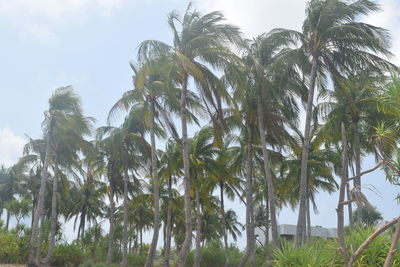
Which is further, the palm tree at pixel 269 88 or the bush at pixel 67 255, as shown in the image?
the bush at pixel 67 255

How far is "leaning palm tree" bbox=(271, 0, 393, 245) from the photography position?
2075 centimetres

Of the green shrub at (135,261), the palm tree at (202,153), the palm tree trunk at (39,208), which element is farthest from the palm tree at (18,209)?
the palm tree at (202,153)

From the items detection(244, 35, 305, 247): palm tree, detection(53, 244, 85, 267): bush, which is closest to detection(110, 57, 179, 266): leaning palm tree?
detection(244, 35, 305, 247): palm tree

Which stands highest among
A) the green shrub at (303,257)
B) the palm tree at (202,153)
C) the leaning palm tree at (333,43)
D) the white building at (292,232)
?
the leaning palm tree at (333,43)

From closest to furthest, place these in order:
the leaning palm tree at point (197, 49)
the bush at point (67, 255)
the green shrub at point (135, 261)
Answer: the leaning palm tree at point (197, 49) < the bush at point (67, 255) < the green shrub at point (135, 261)

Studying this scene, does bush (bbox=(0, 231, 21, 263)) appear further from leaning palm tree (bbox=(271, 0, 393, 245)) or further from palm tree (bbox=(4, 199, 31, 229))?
leaning palm tree (bbox=(271, 0, 393, 245))

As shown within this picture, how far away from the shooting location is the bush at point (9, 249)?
29312 mm

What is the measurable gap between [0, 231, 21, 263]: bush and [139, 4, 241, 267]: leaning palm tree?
14783mm

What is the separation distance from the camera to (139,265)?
3653cm

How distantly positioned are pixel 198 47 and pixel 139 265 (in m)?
21.8

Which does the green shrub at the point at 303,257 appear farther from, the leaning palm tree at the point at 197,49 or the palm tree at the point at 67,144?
the palm tree at the point at 67,144

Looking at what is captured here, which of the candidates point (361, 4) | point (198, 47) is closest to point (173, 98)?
point (198, 47)

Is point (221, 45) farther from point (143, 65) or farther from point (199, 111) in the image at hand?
point (199, 111)

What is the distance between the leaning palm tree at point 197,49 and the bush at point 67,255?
14.9 meters
